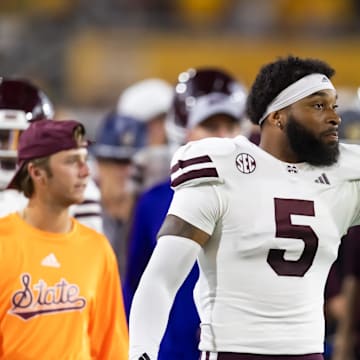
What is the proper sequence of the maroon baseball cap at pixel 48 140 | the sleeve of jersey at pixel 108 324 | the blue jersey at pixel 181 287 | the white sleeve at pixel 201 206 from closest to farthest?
the white sleeve at pixel 201 206 < the sleeve of jersey at pixel 108 324 < the maroon baseball cap at pixel 48 140 < the blue jersey at pixel 181 287

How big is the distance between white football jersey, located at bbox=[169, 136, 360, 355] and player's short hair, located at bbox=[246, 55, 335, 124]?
15cm

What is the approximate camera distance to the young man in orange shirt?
4223 mm

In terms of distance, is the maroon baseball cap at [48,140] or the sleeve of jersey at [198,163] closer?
the sleeve of jersey at [198,163]

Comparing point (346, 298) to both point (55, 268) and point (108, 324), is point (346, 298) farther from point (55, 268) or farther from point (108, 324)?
point (55, 268)

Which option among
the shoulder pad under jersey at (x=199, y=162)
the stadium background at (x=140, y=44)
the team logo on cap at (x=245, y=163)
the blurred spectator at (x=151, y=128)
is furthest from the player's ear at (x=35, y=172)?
the stadium background at (x=140, y=44)

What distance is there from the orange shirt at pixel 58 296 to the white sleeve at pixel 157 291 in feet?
1.88

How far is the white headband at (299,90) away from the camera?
381 cm

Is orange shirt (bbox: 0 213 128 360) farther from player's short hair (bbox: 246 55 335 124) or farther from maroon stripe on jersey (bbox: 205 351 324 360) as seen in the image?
player's short hair (bbox: 246 55 335 124)

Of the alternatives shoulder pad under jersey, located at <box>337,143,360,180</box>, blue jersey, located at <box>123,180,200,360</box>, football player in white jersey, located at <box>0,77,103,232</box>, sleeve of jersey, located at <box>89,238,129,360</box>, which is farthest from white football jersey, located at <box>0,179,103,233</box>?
shoulder pad under jersey, located at <box>337,143,360,180</box>

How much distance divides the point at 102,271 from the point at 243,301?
0.78m

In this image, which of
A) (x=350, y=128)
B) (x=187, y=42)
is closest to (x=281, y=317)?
(x=350, y=128)

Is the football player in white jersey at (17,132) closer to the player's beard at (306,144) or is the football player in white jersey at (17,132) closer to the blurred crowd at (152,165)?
the blurred crowd at (152,165)

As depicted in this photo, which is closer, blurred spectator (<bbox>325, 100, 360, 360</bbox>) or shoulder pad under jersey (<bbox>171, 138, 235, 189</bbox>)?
shoulder pad under jersey (<bbox>171, 138, 235, 189</bbox>)

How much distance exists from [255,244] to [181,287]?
40.4 inches
